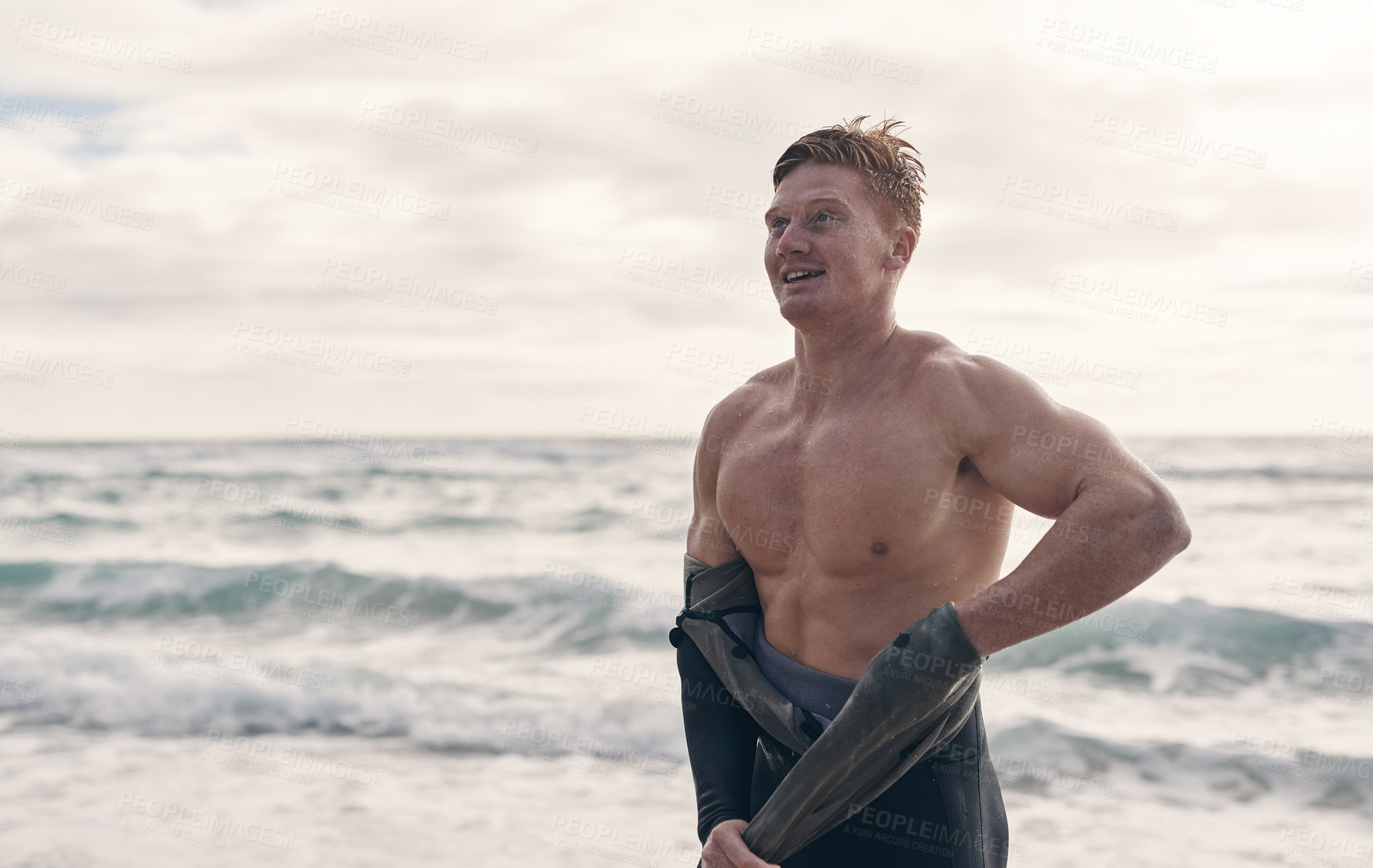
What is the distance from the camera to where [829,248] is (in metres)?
2.00

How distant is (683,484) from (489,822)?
49.0 ft

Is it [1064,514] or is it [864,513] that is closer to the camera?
[1064,514]

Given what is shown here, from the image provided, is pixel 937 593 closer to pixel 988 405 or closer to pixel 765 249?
pixel 988 405

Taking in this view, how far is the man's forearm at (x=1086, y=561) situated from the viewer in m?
1.62

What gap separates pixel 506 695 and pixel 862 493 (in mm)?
7116
